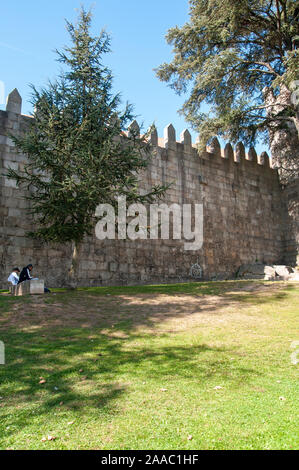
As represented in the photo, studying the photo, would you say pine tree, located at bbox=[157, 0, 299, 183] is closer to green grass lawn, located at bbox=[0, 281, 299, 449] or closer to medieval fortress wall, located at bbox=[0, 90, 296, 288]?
medieval fortress wall, located at bbox=[0, 90, 296, 288]

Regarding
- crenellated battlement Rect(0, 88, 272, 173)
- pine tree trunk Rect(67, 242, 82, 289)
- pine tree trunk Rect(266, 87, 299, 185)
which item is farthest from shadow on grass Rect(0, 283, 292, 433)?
pine tree trunk Rect(266, 87, 299, 185)

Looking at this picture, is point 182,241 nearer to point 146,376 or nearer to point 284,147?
point 284,147

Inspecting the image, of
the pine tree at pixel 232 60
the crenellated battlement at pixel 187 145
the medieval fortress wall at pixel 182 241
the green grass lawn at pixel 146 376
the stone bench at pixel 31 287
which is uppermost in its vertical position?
the pine tree at pixel 232 60

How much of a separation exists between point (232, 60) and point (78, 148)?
9383mm

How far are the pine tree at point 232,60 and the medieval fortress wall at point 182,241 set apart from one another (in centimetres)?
181

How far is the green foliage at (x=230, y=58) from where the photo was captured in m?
16.1

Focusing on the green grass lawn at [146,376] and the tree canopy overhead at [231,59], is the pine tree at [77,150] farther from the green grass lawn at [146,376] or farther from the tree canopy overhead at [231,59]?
the tree canopy overhead at [231,59]

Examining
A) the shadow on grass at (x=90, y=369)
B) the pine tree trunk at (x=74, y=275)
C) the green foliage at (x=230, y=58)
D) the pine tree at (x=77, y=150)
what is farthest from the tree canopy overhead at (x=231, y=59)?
the shadow on grass at (x=90, y=369)

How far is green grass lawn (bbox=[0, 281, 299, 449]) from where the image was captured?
329 cm

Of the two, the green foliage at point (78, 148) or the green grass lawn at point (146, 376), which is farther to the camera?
the green foliage at point (78, 148)

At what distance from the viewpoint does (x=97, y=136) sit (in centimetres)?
1120

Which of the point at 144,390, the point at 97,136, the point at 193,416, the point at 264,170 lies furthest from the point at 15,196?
the point at 264,170

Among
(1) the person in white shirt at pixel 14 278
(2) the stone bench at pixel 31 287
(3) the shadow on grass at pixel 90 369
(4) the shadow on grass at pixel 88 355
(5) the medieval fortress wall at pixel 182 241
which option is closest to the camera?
(3) the shadow on grass at pixel 90 369

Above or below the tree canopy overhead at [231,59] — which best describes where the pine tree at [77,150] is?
below
